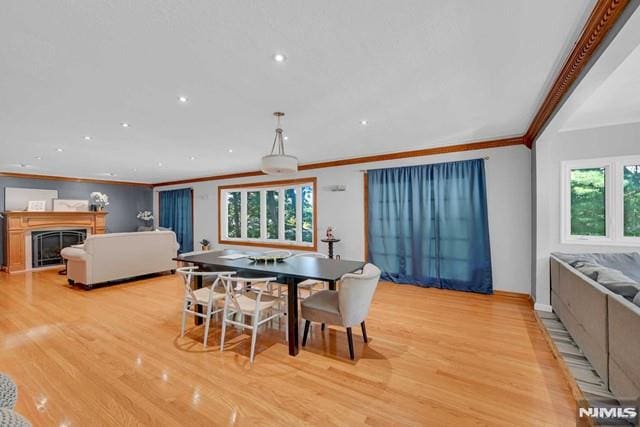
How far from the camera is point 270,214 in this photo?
6.82 m

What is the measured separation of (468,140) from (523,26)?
2710mm

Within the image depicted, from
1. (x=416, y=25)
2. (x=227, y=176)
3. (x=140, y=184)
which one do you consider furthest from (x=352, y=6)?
(x=140, y=184)

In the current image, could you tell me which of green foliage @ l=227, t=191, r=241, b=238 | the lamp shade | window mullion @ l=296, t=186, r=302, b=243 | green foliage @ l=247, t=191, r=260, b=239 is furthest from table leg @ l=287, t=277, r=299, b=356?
green foliage @ l=227, t=191, r=241, b=238

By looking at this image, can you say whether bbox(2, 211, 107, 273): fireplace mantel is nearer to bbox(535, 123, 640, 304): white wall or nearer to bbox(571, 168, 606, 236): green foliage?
bbox(535, 123, 640, 304): white wall

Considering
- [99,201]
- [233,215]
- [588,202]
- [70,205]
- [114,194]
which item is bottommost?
[233,215]

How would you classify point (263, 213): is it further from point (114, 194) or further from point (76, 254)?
point (114, 194)

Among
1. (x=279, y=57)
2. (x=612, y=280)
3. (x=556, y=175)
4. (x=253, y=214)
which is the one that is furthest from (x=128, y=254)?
(x=556, y=175)

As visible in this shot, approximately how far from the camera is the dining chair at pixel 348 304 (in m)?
2.34

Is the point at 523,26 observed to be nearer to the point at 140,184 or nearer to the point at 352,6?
the point at 352,6

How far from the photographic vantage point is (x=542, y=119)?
3004 millimetres

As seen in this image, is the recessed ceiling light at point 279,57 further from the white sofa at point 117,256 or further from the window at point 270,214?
→ the white sofa at point 117,256

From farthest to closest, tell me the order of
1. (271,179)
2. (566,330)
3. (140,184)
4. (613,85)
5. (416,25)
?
(140,184), (271,179), (566,330), (613,85), (416,25)

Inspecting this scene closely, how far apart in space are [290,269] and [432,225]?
289 cm

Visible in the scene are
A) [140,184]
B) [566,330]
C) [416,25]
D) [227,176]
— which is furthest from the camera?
[140,184]
